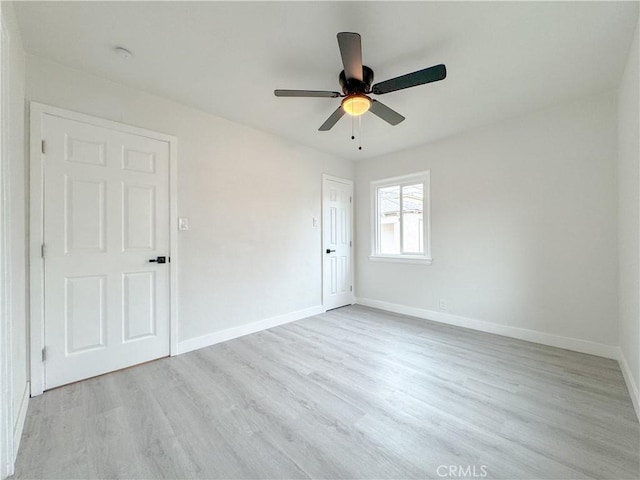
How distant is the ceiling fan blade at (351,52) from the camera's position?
4.93ft

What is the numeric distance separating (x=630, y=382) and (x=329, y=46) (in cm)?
333

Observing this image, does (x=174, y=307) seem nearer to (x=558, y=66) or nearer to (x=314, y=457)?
(x=314, y=457)

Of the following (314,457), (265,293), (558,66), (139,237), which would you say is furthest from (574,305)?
(139,237)

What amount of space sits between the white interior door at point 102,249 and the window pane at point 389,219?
3.16 m

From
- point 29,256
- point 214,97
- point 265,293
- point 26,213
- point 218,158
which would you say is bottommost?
point 265,293

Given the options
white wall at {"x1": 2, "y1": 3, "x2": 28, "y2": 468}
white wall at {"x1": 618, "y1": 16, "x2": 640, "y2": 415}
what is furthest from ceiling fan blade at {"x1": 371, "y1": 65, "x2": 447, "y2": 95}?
white wall at {"x1": 2, "y1": 3, "x2": 28, "y2": 468}

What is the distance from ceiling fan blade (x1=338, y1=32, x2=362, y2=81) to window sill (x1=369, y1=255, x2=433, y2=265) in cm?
271

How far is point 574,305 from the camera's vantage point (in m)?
2.75

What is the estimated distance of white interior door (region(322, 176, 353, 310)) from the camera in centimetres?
428

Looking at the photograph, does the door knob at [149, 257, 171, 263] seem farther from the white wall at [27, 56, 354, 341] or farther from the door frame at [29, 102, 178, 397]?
the door frame at [29, 102, 178, 397]

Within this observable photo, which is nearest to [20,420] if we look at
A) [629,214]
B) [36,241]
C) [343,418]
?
[36,241]

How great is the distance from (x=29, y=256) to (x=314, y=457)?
244 centimetres

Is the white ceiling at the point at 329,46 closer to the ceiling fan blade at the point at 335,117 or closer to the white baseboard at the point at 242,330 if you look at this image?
the ceiling fan blade at the point at 335,117

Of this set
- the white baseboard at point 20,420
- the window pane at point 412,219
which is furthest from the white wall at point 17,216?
the window pane at point 412,219
